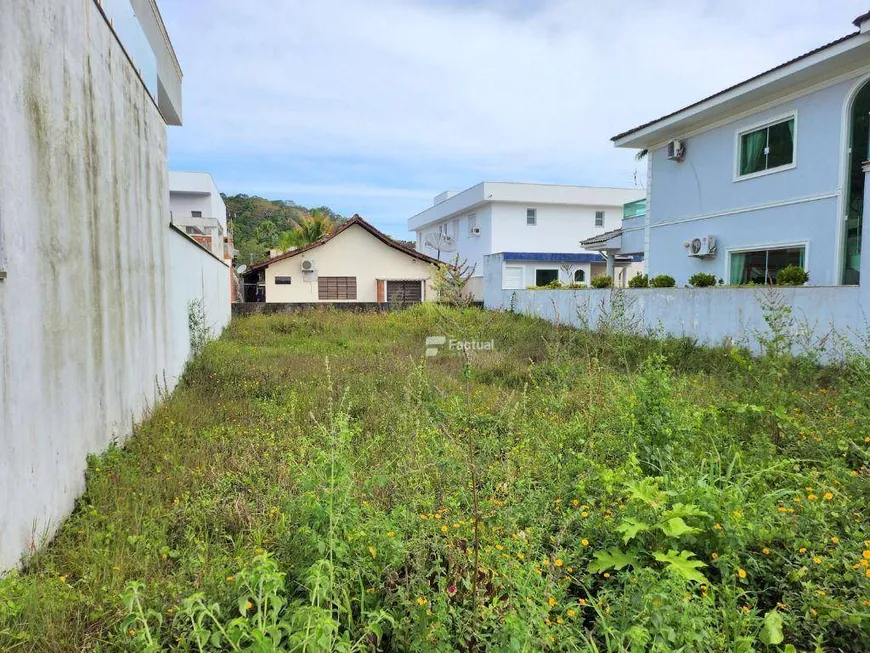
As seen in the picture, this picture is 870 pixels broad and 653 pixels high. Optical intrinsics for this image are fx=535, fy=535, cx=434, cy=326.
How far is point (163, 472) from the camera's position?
3791mm

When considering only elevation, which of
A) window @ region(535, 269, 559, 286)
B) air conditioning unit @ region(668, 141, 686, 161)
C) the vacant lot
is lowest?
the vacant lot

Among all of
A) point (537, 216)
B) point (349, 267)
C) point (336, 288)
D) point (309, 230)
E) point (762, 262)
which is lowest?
point (336, 288)

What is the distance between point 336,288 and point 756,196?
1570 centimetres

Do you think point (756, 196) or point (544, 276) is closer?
point (756, 196)

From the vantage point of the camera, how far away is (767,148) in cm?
1118

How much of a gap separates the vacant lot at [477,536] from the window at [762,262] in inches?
272

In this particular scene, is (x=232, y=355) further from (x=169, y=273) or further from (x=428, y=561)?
(x=428, y=561)

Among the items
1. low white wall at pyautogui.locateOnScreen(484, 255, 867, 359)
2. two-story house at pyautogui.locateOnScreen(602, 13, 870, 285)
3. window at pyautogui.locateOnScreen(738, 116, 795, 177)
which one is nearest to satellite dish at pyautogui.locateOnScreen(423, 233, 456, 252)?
low white wall at pyautogui.locateOnScreen(484, 255, 867, 359)

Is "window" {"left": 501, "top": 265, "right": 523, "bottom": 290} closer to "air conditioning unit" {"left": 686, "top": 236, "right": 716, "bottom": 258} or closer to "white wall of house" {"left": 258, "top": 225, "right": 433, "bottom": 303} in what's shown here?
"white wall of house" {"left": 258, "top": 225, "right": 433, "bottom": 303}

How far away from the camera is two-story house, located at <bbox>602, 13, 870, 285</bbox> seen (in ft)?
31.5

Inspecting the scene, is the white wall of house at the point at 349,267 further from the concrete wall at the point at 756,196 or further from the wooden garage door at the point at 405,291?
the concrete wall at the point at 756,196

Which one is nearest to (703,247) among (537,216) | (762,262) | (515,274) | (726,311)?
(762,262)

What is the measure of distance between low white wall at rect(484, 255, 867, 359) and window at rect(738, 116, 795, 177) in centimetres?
360

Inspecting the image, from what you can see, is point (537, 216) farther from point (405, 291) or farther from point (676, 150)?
point (676, 150)
